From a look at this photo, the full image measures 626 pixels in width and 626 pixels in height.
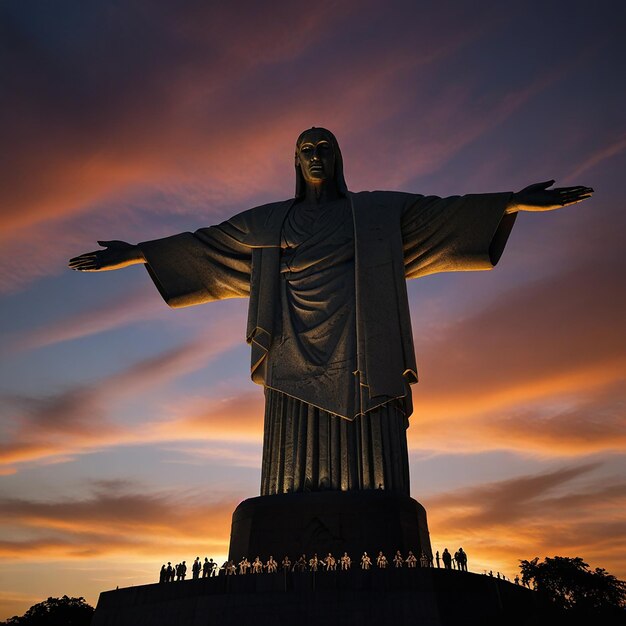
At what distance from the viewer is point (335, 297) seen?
14.7 metres

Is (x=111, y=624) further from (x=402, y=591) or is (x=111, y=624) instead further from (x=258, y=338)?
(x=258, y=338)

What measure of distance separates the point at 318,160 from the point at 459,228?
139 inches

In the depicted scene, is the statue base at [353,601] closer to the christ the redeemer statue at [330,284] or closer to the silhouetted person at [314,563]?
the silhouetted person at [314,563]

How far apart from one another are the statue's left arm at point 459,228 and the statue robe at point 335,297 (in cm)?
2

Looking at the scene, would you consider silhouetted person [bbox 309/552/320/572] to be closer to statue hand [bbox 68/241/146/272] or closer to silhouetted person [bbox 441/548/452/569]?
silhouetted person [bbox 441/548/452/569]

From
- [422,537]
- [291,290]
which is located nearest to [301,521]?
[422,537]

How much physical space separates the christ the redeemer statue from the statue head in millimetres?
28

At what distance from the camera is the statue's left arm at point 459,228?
14.9m

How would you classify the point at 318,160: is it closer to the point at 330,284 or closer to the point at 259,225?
the point at 259,225

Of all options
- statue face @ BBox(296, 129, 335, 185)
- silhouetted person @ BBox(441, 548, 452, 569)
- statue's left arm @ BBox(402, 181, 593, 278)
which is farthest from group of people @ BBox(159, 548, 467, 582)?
statue face @ BBox(296, 129, 335, 185)

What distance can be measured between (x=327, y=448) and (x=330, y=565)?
247 centimetres

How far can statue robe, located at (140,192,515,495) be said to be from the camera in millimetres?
13242

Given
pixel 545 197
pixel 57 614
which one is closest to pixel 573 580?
pixel 57 614

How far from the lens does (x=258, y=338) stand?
48.3 ft
